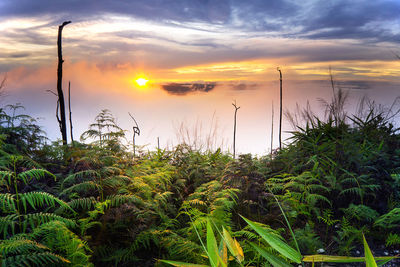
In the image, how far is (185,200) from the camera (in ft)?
15.7

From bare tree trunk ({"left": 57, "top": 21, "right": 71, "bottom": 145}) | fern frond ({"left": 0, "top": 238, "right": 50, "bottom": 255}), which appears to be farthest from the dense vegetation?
bare tree trunk ({"left": 57, "top": 21, "right": 71, "bottom": 145})

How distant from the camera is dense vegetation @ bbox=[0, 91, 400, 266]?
2.84 m

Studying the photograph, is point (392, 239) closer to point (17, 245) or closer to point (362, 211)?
point (362, 211)

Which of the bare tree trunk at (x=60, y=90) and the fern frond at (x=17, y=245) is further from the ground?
the bare tree trunk at (x=60, y=90)

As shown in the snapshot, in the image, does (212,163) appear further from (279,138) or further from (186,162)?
(279,138)

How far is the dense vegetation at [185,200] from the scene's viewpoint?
2.84m

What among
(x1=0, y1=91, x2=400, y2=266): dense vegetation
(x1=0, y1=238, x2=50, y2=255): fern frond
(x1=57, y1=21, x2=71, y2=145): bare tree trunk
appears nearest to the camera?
(x1=0, y1=238, x2=50, y2=255): fern frond

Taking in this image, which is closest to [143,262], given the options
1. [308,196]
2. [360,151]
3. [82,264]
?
[82,264]

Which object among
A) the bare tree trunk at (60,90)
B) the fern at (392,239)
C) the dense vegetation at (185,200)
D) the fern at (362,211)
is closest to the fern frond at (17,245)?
the dense vegetation at (185,200)

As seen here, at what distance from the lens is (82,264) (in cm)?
262

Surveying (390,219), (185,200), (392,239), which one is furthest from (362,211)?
(185,200)

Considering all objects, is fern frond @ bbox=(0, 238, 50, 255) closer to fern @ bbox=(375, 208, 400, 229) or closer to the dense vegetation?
the dense vegetation

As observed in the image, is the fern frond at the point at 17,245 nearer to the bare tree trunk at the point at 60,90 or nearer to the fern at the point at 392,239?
the fern at the point at 392,239

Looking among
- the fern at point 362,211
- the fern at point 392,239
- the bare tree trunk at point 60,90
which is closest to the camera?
the fern at point 392,239
